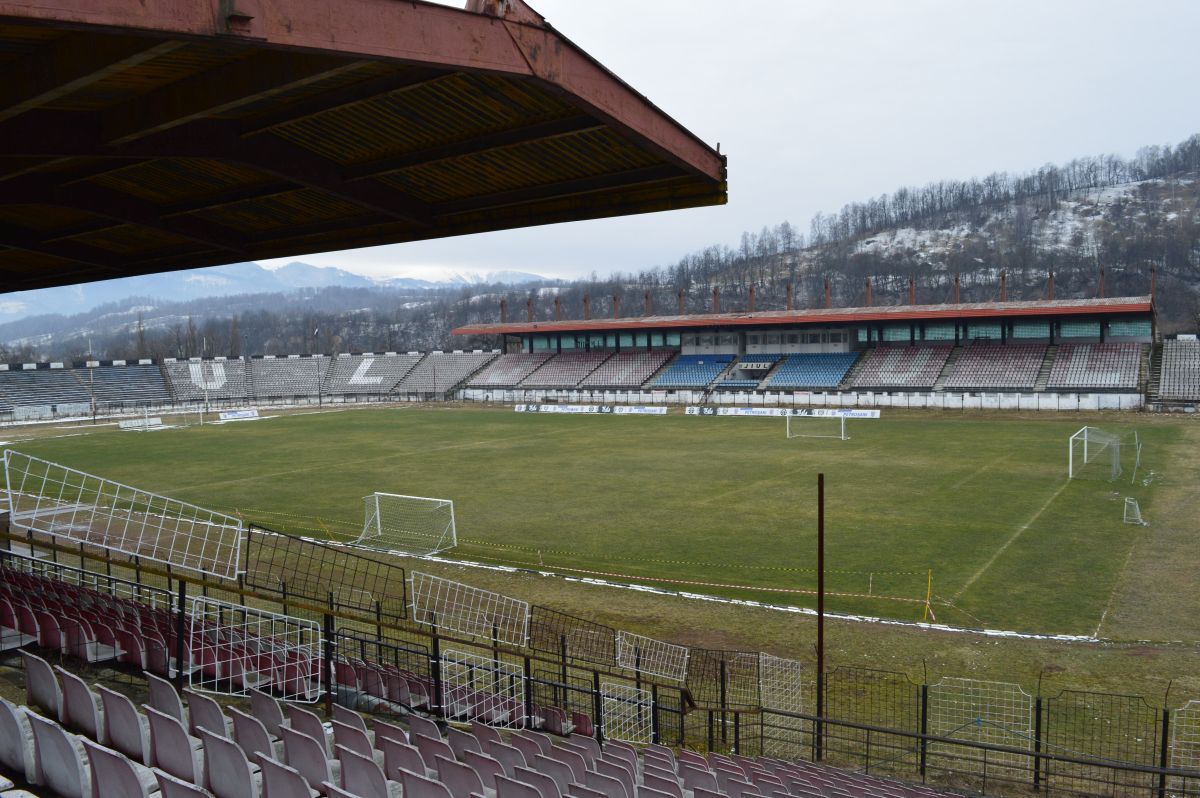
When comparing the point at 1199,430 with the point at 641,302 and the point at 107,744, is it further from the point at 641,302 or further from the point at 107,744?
the point at 641,302

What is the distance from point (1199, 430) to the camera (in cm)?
4531

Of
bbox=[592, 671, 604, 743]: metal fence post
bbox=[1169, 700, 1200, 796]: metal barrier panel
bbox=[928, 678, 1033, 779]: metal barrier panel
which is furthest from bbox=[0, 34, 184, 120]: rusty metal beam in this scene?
bbox=[1169, 700, 1200, 796]: metal barrier panel

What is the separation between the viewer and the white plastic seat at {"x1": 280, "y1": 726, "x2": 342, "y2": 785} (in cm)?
662

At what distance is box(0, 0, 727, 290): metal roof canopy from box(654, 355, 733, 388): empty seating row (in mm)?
57879

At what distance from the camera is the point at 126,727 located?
6.81 metres

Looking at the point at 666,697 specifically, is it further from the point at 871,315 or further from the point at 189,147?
the point at 871,315

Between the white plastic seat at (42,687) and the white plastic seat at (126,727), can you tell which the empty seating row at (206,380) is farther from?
the white plastic seat at (126,727)

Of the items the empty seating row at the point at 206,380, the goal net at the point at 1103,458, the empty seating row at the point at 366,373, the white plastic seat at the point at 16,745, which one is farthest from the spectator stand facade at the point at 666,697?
the empty seating row at the point at 206,380

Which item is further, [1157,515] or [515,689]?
[1157,515]

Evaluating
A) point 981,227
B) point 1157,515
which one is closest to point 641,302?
point 981,227

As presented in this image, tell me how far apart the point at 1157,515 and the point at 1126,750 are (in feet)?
59.0

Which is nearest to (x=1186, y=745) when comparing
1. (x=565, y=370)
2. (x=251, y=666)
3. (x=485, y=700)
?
(x=485, y=700)

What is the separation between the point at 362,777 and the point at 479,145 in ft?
28.0

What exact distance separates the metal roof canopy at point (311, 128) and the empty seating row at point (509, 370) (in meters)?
66.6
